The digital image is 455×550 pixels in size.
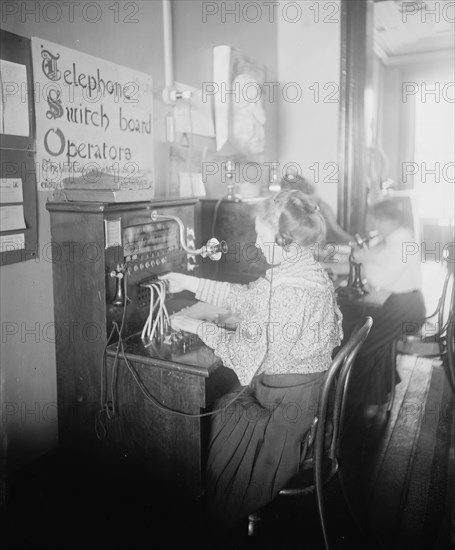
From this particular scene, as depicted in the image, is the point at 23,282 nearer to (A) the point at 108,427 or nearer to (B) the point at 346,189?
(A) the point at 108,427

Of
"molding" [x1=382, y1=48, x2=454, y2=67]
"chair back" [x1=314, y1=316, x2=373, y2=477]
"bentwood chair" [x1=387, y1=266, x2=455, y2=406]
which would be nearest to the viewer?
"chair back" [x1=314, y1=316, x2=373, y2=477]

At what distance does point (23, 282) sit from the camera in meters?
2.03

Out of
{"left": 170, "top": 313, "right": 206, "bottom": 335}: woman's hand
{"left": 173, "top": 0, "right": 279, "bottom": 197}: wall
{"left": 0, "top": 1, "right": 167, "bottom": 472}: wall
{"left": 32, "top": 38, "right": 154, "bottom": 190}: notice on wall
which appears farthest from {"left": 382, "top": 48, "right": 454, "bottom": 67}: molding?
{"left": 170, "top": 313, "right": 206, "bottom": 335}: woman's hand

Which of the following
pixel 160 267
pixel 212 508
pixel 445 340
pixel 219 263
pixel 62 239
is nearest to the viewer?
pixel 212 508

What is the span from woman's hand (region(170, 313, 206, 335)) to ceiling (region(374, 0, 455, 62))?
3.66 m

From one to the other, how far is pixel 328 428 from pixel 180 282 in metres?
0.78

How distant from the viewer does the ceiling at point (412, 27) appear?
4.98 meters

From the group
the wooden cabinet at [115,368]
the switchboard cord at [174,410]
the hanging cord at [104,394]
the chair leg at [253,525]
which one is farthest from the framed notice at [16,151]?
the chair leg at [253,525]

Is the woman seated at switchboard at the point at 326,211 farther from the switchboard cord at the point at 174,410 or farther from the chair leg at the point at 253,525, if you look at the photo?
the chair leg at the point at 253,525

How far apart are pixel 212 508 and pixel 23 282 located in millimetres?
1044

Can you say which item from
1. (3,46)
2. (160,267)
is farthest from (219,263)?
(3,46)

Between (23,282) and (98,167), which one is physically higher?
(98,167)

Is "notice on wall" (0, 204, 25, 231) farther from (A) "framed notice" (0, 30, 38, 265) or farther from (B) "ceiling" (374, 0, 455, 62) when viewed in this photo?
(B) "ceiling" (374, 0, 455, 62)

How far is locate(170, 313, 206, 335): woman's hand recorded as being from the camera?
193 centimetres
